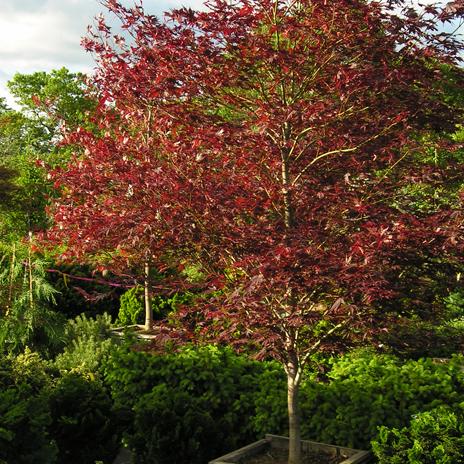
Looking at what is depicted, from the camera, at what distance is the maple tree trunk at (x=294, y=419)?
5.86 metres

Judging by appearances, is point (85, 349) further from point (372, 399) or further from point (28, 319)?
point (372, 399)

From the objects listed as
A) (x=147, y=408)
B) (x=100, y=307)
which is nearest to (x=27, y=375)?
(x=147, y=408)

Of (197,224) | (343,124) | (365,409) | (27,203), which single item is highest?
(27,203)

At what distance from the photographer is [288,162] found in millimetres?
5879

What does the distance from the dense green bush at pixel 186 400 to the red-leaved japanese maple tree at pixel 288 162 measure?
0.92m

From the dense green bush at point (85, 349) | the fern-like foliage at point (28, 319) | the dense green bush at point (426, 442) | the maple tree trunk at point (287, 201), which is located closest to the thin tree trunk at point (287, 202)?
the maple tree trunk at point (287, 201)

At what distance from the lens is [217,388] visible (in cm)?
719

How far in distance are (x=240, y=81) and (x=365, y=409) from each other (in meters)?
3.41

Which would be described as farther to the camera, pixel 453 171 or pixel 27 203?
pixel 27 203

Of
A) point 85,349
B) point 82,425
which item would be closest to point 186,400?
point 82,425

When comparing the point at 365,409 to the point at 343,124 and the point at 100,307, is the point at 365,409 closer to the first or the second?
the point at 343,124

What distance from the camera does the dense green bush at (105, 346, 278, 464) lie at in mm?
5992

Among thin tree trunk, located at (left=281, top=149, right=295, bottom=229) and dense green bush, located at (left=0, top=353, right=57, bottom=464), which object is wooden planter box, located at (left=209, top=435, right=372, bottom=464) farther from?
thin tree trunk, located at (left=281, top=149, right=295, bottom=229)

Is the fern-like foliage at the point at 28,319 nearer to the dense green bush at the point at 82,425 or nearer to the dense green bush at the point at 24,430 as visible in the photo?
the dense green bush at the point at 82,425
